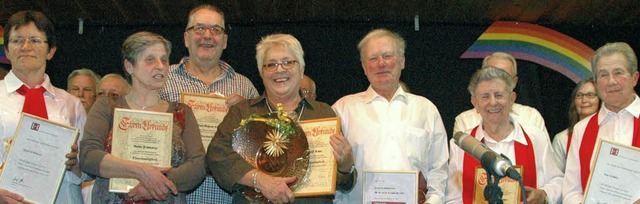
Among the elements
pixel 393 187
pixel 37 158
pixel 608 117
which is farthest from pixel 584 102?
pixel 37 158

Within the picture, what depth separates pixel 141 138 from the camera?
11.3 ft

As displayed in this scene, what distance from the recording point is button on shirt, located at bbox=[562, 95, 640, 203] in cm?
381

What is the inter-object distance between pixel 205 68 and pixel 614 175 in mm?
2119

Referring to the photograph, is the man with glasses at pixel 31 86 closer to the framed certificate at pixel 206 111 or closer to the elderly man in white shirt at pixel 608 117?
the framed certificate at pixel 206 111

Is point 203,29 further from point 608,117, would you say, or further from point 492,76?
point 608,117

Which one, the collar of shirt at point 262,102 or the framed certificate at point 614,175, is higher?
the collar of shirt at point 262,102

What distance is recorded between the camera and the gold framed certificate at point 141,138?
343 cm

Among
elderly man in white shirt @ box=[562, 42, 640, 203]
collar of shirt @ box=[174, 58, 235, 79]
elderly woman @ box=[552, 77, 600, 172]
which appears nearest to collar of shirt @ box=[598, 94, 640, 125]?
elderly man in white shirt @ box=[562, 42, 640, 203]

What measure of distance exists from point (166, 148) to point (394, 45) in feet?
4.07

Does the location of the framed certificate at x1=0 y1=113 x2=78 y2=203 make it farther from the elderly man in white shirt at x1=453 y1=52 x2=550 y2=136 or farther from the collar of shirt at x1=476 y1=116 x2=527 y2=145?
the elderly man in white shirt at x1=453 y1=52 x2=550 y2=136

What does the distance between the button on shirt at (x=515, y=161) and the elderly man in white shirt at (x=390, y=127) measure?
16 cm

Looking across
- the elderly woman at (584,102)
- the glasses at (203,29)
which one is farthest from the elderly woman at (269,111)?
the elderly woman at (584,102)

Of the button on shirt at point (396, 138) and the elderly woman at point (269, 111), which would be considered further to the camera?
the button on shirt at point (396, 138)

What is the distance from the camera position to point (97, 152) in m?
3.39
